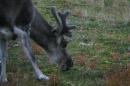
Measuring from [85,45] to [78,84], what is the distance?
315 centimetres

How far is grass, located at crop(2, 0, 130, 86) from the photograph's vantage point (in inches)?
410

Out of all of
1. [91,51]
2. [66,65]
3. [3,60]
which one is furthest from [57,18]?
[91,51]

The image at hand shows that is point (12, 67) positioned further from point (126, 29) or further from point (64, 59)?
point (126, 29)

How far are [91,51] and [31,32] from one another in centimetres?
218

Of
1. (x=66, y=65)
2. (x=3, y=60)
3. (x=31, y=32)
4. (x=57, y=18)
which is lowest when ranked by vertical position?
(x=66, y=65)

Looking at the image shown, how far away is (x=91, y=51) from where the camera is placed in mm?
12898

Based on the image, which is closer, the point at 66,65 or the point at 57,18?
the point at 57,18

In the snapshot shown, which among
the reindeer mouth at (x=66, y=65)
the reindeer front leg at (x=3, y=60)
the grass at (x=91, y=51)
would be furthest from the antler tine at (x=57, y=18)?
the reindeer front leg at (x=3, y=60)

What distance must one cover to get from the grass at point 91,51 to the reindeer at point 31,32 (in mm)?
241

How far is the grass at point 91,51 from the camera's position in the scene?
410 inches

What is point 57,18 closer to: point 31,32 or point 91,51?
point 31,32

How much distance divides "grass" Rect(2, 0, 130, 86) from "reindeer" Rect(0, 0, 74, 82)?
0.79ft

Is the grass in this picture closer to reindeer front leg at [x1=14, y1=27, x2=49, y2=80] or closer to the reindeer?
reindeer front leg at [x1=14, y1=27, x2=49, y2=80]

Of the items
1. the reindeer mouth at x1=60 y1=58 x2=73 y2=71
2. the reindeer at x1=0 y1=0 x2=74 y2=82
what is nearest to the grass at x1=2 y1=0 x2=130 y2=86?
the reindeer mouth at x1=60 y1=58 x2=73 y2=71
